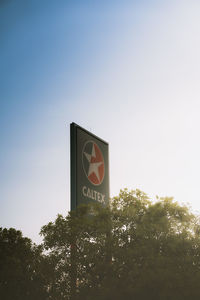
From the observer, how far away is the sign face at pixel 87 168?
2308 centimetres

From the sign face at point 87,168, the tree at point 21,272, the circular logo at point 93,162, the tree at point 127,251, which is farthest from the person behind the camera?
the circular logo at point 93,162

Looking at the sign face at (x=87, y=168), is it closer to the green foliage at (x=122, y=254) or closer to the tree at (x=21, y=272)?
the green foliage at (x=122, y=254)

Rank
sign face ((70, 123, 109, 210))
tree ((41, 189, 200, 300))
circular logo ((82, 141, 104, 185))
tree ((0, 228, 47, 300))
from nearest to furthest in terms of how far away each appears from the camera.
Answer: tree ((41, 189, 200, 300)), sign face ((70, 123, 109, 210)), tree ((0, 228, 47, 300)), circular logo ((82, 141, 104, 185))

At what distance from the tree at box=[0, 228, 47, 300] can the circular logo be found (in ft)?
20.4

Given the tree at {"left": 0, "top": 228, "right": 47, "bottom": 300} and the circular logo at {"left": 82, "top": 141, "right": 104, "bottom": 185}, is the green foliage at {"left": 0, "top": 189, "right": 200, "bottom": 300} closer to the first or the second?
the tree at {"left": 0, "top": 228, "right": 47, "bottom": 300}

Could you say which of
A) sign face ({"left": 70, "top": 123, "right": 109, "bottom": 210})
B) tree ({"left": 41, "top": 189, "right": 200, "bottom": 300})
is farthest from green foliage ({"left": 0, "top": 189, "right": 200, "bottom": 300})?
sign face ({"left": 70, "top": 123, "right": 109, "bottom": 210})

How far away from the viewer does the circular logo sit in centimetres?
2446

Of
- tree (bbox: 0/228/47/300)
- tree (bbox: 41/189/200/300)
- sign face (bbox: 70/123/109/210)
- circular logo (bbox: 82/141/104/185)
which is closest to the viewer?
tree (bbox: 41/189/200/300)

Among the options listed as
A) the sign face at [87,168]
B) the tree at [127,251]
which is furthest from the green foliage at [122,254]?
the sign face at [87,168]

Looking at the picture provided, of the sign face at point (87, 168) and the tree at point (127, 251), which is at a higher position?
the sign face at point (87, 168)

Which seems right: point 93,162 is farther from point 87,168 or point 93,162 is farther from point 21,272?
point 21,272

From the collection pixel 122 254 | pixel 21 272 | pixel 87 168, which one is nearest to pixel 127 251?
pixel 122 254

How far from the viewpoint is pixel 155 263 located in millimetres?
19531

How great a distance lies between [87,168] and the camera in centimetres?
2442
